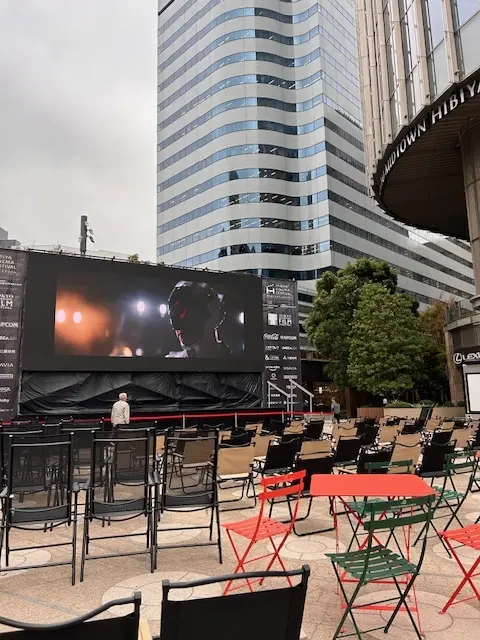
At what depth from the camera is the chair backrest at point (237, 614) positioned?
60.2 inches

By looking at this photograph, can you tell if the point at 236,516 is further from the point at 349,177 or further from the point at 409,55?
the point at 349,177

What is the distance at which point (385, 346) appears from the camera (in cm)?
2461

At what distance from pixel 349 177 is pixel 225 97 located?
572 inches

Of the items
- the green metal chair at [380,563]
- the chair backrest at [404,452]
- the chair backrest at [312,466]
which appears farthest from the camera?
the chair backrest at [404,452]

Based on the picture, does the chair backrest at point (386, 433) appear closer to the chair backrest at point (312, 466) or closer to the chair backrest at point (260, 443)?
the chair backrest at point (260, 443)

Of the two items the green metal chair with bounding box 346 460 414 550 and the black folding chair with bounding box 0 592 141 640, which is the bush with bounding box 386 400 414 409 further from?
the black folding chair with bounding box 0 592 141 640

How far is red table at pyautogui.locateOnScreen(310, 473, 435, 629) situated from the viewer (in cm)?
321

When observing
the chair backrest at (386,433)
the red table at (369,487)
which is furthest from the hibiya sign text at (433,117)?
the red table at (369,487)

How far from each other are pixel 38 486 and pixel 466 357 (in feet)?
69.4

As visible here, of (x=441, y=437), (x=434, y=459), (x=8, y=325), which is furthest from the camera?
(x=8, y=325)

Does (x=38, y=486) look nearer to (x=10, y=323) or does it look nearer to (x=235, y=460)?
(x=235, y=460)

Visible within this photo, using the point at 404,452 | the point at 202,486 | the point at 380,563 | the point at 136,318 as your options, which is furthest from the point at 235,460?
the point at 136,318

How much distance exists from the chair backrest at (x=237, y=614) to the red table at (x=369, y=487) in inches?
62.5

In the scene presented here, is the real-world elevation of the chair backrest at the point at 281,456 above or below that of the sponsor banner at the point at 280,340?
below
